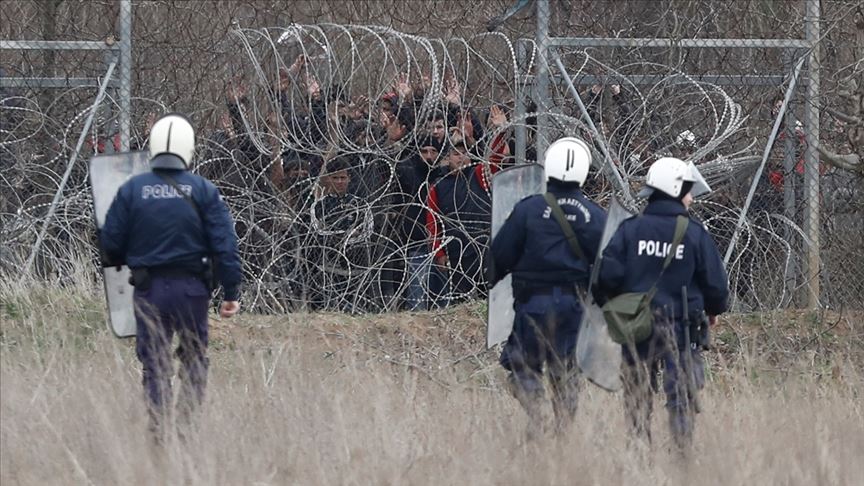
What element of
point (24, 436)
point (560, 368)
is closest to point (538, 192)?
point (560, 368)

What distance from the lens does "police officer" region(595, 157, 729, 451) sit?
6.49 metres

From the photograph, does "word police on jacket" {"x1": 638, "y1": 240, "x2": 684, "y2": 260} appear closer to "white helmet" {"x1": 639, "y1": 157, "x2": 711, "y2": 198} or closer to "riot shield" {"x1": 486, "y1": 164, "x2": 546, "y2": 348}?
"white helmet" {"x1": 639, "y1": 157, "x2": 711, "y2": 198}

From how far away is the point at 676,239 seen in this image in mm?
6465

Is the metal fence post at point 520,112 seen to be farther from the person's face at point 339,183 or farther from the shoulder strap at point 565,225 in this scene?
the shoulder strap at point 565,225

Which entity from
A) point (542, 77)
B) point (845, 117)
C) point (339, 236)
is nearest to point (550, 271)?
point (542, 77)

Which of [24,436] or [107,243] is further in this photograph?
[107,243]

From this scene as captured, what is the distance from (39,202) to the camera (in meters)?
9.90

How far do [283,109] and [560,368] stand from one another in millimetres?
3573

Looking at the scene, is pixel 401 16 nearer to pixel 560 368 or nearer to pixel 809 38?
pixel 809 38

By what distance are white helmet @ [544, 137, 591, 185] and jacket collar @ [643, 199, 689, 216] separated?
0.38 metres

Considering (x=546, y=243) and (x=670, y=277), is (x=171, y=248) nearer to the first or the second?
(x=546, y=243)

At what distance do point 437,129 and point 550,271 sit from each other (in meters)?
3.16

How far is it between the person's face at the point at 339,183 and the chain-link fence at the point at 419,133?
1 cm

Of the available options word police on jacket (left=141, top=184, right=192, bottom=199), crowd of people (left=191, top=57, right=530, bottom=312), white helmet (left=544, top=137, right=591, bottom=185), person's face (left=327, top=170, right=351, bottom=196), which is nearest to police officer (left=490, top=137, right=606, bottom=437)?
white helmet (left=544, top=137, right=591, bottom=185)
